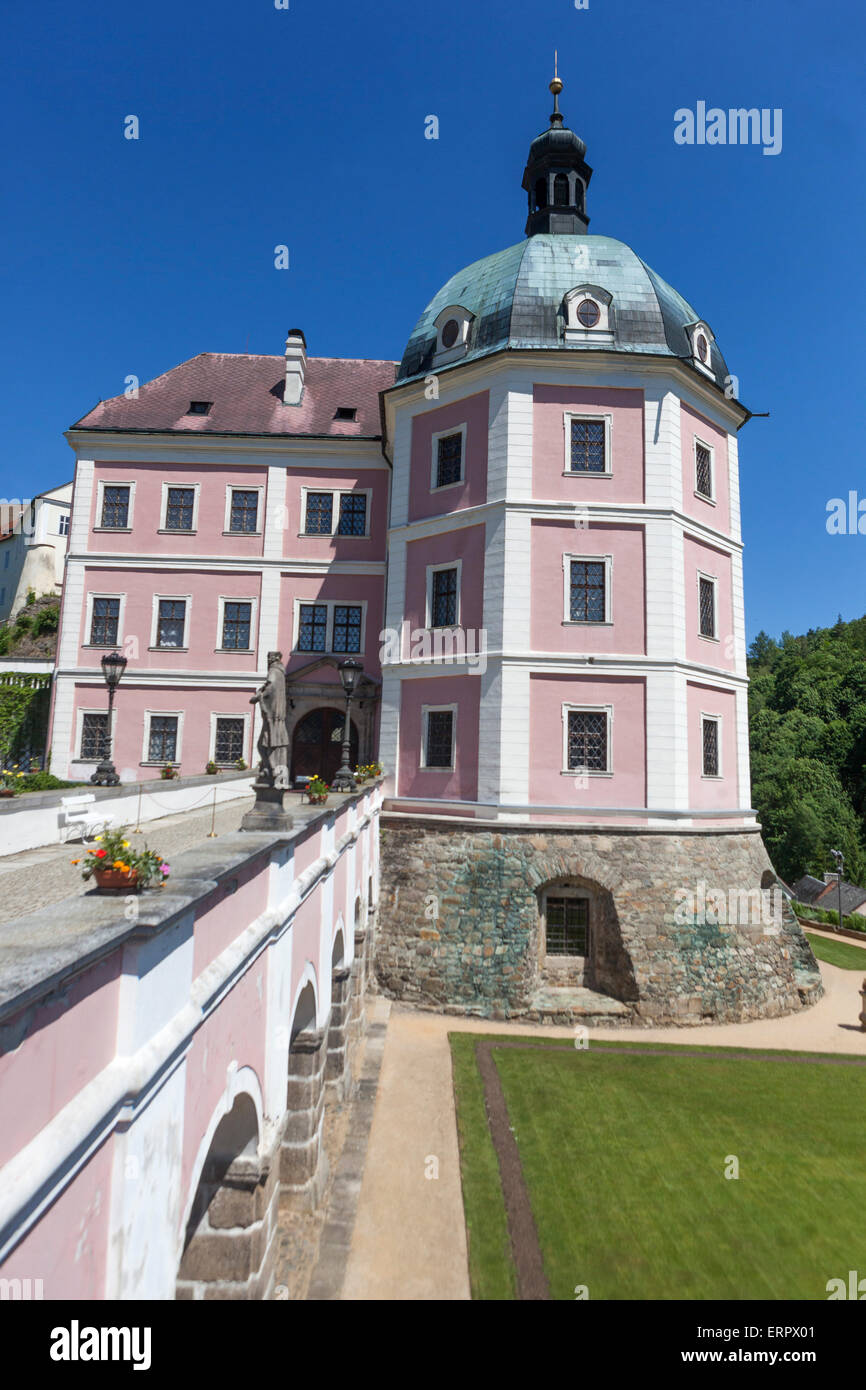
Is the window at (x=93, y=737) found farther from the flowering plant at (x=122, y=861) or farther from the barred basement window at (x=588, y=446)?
the flowering plant at (x=122, y=861)

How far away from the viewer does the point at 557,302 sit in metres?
21.6

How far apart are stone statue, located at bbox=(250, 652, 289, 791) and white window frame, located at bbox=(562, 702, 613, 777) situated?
11603 mm

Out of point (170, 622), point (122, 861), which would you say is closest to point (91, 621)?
point (170, 622)

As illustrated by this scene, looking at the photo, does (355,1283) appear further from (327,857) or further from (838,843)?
(838,843)

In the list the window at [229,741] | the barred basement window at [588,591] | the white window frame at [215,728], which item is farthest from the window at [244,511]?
the barred basement window at [588,591]

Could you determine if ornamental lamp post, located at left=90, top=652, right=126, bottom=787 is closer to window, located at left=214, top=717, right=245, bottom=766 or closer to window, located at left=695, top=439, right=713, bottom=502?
window, located at left=214, top=717, right=245, bottom=766

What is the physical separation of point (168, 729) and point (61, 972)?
24657mm

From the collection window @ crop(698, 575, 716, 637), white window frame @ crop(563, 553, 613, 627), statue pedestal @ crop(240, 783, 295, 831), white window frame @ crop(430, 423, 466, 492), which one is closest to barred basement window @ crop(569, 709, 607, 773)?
white window frame @ crop(563, 553, 613, 627)

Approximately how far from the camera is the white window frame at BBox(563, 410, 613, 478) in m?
20.9

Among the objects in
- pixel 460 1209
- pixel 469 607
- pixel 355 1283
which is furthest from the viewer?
pixel 469 607

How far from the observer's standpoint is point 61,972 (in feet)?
10.0
